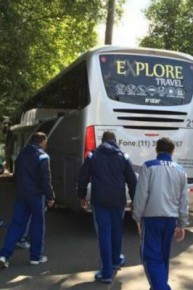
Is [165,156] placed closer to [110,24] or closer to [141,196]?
[141,196]

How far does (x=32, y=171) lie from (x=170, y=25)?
18463 mm

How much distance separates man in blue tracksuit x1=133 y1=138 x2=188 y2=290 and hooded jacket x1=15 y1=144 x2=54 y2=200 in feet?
7.23

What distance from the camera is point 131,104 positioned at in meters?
9.89

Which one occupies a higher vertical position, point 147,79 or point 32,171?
point 147,79

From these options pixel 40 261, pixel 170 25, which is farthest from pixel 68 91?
pixel 170 25

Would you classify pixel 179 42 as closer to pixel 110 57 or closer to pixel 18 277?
pixel 110 57

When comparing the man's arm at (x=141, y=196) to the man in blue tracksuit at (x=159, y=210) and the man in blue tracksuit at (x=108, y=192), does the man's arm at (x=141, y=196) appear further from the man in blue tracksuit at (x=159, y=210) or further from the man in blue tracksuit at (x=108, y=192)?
the man in blue tracksuit at (x=108, y=192)

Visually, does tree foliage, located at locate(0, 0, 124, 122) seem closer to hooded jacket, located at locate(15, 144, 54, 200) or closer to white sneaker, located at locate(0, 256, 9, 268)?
hooded jacket, located at locate(15, 144, 54, 200)

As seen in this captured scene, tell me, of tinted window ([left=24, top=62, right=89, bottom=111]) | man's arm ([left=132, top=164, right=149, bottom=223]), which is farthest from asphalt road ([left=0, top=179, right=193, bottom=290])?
tinted window ([left=24, top=62, right=89, bottom=111])

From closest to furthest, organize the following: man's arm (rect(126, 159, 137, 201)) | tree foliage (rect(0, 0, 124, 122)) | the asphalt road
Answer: the asphalt road < man's arm (rect(126, 159, 137, 201)) < tree foliage (rect(0, 0, 124, 122))

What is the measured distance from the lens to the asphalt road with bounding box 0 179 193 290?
670 cm

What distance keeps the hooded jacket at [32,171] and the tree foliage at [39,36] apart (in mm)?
5176

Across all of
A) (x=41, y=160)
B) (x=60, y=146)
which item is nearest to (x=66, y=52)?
(x=60, y=146)

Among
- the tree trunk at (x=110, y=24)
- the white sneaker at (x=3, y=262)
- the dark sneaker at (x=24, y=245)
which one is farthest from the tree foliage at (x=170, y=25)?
the white sneaker at (x=3, y=262)
